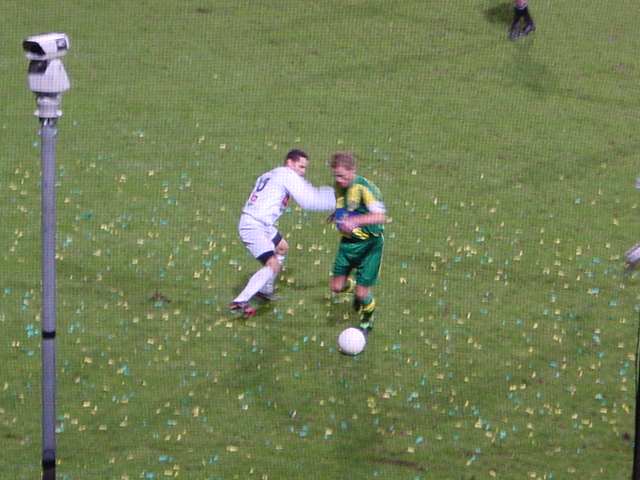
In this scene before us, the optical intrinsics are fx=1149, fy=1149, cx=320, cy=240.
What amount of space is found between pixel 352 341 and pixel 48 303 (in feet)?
12.6

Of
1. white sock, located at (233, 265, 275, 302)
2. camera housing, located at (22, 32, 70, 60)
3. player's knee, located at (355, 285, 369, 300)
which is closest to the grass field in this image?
white sock, located at (233, 265, 275, 302)

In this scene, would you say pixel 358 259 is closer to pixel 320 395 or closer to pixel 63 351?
pixel 320 395

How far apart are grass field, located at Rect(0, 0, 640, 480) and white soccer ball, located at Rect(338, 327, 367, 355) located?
247 millimetres

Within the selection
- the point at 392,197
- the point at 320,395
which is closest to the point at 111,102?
the point at 392,197

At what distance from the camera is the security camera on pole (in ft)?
26.7

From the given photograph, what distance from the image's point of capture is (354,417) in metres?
10.5

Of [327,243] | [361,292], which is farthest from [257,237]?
[327,243]

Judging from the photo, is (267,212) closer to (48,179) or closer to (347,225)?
(347,225)

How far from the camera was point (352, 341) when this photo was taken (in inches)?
443

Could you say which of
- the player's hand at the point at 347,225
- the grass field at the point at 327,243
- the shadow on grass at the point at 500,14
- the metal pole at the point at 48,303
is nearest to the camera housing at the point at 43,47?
the metal pole at the point at 48,303

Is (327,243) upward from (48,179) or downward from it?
downward

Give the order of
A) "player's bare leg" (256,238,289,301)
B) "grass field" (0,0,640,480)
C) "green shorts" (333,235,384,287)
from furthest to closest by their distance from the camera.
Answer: "player's bare leg" (256,238,289,301)
"green shorts" (333,235,384,287)
"grass field" (0,0,640,480)

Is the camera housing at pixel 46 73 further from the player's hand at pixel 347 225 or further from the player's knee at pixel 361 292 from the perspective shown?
the player's knee at pixel 361 292

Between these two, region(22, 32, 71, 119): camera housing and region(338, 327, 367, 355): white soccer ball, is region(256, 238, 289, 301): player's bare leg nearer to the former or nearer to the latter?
region(338, 327, 367, 355): white soccer ball
